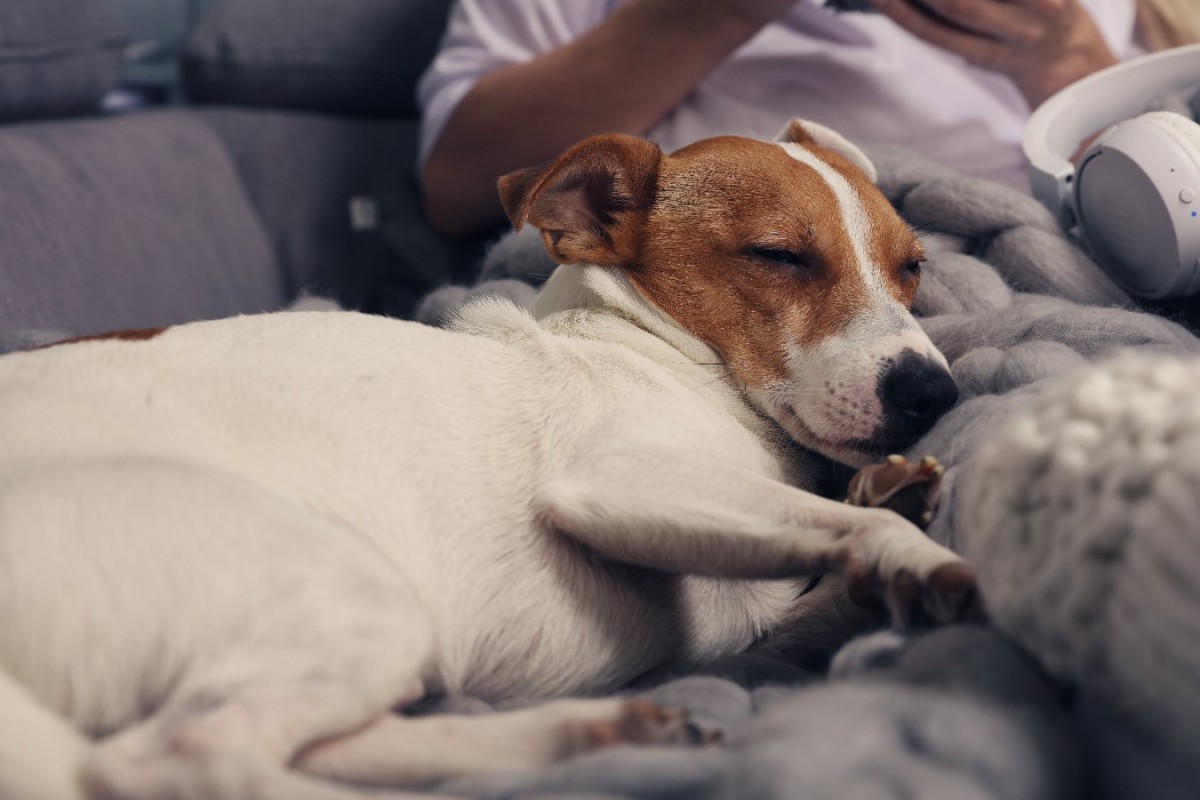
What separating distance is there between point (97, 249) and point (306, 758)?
4.97 ft

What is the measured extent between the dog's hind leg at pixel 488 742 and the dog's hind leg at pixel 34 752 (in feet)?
0.48

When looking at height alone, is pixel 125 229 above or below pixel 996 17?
below

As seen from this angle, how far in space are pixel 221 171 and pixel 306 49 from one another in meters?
0.56

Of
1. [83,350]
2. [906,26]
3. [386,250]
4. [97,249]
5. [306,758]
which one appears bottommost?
[386,250]

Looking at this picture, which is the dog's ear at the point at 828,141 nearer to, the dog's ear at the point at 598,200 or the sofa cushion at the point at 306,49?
the dog's ear at the point at 598,200

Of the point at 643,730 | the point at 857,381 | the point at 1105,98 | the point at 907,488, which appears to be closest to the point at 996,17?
the point at 1105,98

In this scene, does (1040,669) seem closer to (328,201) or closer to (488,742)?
(488,742)

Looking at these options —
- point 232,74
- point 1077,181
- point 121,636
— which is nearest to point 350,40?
point 232,74

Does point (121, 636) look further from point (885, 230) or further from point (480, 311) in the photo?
point (885, 230)

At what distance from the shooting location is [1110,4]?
217 cm

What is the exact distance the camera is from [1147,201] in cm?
127

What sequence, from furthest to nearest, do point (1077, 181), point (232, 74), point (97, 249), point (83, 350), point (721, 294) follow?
point (232, 74), point (97, 249), point (1077, 181), point (721, 294), point (83, 350)

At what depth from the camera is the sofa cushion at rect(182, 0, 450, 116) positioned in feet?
9.41

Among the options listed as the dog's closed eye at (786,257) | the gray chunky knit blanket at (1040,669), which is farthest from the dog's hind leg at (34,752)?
the dog's closed eye at (786,257)
